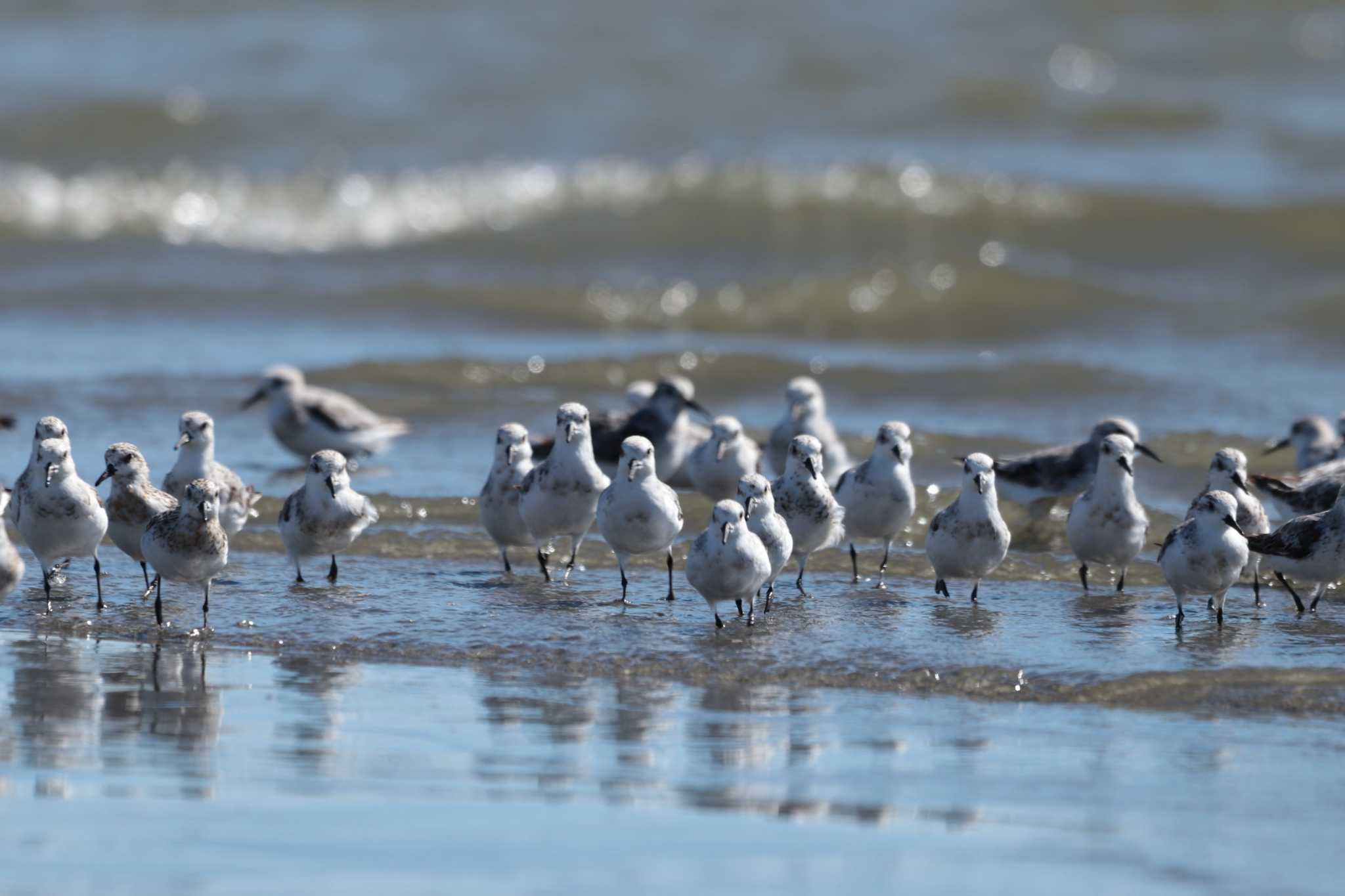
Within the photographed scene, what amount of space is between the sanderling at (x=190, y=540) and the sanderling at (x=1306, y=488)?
6.84 meters

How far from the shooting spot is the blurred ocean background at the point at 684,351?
7.29 m

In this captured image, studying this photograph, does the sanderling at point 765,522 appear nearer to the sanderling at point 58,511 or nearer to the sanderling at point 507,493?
the sanderling at point 507,493

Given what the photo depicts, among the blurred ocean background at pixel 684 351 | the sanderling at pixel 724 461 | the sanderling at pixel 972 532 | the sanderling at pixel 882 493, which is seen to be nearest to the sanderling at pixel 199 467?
the blurred ocean background at pixel 684 351

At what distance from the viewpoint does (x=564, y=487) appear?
37.1 feet

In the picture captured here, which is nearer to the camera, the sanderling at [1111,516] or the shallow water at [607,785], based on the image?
the shallow water at [607,785]

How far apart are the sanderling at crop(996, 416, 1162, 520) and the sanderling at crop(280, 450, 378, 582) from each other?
4.86 meters

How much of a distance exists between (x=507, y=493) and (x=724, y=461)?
207 centimetres

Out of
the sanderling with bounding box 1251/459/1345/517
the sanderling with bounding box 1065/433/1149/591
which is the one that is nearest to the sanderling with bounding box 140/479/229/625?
the sanderling with bounding box 1065/433/1149/591

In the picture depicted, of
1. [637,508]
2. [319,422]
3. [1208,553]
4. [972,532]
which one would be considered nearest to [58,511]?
[637,508]

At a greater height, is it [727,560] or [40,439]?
[40,439]

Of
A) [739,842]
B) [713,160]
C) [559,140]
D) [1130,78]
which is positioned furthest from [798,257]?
[739,842]

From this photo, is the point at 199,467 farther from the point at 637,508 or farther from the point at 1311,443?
the point at 1311,443

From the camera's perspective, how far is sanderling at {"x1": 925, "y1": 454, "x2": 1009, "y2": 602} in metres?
10.7

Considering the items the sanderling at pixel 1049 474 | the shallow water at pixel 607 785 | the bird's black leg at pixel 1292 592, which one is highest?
the sanderling at pixel 1049 474
